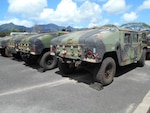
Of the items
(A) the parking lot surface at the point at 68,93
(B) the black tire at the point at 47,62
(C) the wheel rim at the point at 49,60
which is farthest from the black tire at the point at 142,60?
(C) the wheel rim at the point at 49,60

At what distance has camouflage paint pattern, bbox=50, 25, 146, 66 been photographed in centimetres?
555

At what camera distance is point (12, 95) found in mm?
5328

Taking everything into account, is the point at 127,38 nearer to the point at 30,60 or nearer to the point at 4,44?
the point at 30,60

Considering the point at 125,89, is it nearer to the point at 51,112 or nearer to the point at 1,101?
the point at 51,112

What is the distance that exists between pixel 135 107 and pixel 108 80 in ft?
5.84

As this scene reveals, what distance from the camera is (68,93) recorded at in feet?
17.9

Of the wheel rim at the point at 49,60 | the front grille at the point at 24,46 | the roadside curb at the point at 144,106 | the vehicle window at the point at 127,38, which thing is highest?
the vehicle window at the point at 127,38

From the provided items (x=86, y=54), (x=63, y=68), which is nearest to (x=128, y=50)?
(x=86, y=54)

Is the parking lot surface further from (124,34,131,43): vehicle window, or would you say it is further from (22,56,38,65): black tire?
(22,56,38,65): black tire

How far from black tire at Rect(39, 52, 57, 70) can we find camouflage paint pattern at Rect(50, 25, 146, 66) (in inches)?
39.2

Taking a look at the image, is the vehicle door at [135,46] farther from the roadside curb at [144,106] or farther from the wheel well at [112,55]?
the roadside curb at [144,106]

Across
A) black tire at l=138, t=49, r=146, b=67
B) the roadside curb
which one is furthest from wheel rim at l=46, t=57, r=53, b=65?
the roadside curb

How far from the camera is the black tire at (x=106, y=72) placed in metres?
5.86

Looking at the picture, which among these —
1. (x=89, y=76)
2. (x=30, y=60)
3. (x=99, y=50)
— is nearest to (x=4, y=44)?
(x=30, y=60)
